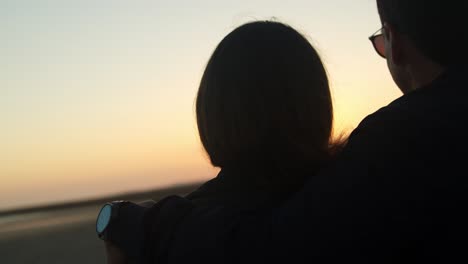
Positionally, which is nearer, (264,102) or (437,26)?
(437,26)

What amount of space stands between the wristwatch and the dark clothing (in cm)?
55

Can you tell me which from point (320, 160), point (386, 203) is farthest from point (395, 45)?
point (386, 203)

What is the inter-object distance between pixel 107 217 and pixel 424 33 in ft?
3.89

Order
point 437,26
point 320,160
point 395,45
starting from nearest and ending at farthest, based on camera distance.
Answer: point 437,26, point 395,45, point 320,160

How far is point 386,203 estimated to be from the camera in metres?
1.17

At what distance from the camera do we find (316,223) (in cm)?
122

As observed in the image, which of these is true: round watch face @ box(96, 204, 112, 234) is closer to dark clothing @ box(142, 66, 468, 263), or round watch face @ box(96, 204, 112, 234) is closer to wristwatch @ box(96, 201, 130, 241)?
wristwatch @ box(96, 201, 130, 241)

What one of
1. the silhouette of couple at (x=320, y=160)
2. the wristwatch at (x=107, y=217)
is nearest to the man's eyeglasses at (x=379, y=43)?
the silhouette of couple at (x=320, y=160)

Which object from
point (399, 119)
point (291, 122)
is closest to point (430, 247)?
point (399, 119)

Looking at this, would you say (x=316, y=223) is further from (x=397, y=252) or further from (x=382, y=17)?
(x=382, y=17)

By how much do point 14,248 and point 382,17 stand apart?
11.5 meters

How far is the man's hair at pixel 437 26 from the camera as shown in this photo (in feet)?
4.93

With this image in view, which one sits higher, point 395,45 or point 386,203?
point 395,45

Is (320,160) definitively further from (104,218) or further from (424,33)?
(104,218)
